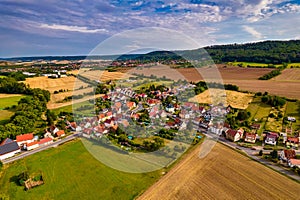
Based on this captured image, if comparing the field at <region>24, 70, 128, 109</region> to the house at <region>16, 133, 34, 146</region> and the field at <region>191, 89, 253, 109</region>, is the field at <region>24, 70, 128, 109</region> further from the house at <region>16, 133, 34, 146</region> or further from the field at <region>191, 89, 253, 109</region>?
the field at <region>191, 89, 253, 109</region>

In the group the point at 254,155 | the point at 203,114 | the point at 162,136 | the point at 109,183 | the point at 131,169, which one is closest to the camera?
the point at 109,183

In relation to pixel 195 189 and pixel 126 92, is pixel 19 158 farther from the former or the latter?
pixel 126 92

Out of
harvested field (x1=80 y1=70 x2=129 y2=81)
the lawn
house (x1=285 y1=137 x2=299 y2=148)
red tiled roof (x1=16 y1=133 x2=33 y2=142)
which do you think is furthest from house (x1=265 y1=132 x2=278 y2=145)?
harvested field (x1=80 y1=70 x2=129 y2=81)

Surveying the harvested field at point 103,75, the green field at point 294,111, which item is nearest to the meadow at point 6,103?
the harvested field at point 103,75

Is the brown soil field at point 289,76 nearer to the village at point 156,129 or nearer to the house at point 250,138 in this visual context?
the village at point 156,129

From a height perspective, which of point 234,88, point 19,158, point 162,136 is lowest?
point 19,158

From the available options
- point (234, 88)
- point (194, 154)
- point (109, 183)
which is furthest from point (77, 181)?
point (234, 88)

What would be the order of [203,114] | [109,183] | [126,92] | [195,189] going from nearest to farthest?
[195,189] < [109,183] < [203,114] < [126,92]
